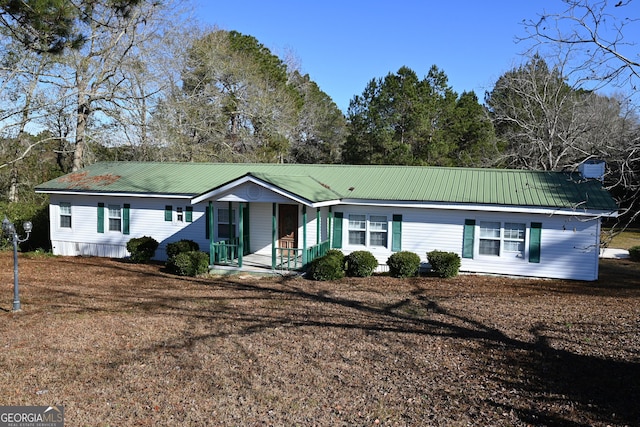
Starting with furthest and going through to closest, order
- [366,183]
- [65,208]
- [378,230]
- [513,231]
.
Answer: [65,208] < [366,183] < [378,230] < [513,231]

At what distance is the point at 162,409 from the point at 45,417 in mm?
1451

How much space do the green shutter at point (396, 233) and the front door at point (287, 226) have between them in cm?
371

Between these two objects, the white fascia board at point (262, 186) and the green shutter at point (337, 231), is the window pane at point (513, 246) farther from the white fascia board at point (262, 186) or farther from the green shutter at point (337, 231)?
the white fascia board at point (262, 186)

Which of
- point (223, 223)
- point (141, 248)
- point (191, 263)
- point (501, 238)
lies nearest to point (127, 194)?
point (141, 248)

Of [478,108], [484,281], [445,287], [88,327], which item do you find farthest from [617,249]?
[88,327]

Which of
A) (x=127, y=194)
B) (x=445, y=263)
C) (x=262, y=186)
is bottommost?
(x=445, y=263)

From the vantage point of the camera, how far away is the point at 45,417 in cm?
600

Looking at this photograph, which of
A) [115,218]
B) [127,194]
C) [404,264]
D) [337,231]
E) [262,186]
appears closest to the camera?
[262,186]

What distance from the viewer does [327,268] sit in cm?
1552

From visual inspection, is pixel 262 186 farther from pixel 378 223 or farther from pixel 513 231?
pixel 513 231

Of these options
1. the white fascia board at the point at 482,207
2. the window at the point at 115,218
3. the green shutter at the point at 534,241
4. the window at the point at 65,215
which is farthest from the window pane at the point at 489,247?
the window at the point at 65,215

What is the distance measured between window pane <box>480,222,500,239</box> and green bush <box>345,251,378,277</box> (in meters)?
3.92

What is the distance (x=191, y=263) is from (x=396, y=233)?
7.46m

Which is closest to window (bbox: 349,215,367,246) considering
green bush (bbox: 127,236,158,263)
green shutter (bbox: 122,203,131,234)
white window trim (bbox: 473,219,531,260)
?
white window trim (bbox: 473,219,531,260)
